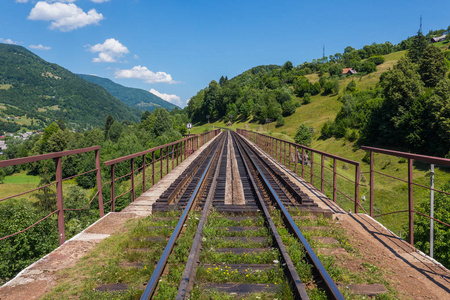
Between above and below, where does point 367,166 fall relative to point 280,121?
below

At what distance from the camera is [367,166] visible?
4712 centimetres

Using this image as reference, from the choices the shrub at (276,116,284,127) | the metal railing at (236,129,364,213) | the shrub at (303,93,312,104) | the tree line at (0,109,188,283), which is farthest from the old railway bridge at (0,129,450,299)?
the shrub at (303,93,312,104)

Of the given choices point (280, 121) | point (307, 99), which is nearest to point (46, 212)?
point (280, 121)

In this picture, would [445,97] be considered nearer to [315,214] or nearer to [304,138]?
[304,138]

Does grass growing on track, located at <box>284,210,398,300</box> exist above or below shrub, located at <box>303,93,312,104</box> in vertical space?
below

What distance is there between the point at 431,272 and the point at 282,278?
1930mm

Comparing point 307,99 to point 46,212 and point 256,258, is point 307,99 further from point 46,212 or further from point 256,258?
point 256,258

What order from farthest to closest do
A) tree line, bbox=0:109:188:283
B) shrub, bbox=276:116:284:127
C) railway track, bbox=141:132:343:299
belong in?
1. shrub, bbox=276:116:284:127
2. tree line, bbox=0:109:188:283
3. railway track, bbox=141:132:343:299

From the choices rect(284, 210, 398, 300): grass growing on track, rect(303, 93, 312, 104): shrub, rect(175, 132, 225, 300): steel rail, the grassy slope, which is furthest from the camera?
rect(303, 93, 312, 104): shrub

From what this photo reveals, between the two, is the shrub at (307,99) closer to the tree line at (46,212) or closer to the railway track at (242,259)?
the tree line at (46,212)

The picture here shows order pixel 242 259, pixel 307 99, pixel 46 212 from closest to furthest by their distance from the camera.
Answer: pixel 242 259, pixel 46 212, pixel 307 99

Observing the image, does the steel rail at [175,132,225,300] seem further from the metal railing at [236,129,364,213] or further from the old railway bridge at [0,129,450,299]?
the metal railing at [236,129,364,213]

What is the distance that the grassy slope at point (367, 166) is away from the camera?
27.7 m

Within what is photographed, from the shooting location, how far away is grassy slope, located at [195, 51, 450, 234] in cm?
2765
